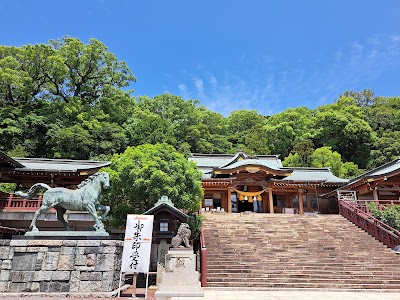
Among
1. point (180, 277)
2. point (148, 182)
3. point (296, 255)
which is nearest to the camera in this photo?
point (180, 277)

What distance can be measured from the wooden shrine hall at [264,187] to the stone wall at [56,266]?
15.2 metres

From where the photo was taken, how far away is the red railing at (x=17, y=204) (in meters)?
16.7

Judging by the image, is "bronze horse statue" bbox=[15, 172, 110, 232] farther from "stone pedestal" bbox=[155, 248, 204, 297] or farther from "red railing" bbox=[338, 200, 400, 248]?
"red railing" bbox=[338, 200, 400, 248]

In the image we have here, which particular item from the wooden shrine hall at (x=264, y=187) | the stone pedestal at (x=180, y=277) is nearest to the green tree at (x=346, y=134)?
the wooden shrine hall at (x=264, y=187)

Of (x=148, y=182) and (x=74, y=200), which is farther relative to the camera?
(x=148, y=182)

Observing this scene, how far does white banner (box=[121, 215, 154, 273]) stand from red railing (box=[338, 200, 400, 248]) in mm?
12440

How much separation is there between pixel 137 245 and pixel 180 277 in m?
2.69

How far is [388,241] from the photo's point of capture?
13.7 metres

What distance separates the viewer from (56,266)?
7.02 meters

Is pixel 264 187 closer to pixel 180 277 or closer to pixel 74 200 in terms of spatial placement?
pixel 180 277

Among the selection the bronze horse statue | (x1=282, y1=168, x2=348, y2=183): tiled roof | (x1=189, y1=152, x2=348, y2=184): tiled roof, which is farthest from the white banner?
(x1=282, y1=168, x2=348, y2=183): tiled roof

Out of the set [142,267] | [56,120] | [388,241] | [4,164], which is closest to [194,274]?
[142,267]

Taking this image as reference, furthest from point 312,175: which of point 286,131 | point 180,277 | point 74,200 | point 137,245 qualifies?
point 74,200

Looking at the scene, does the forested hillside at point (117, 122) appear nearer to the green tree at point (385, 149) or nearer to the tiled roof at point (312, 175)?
the green tree at point (385, 149)
